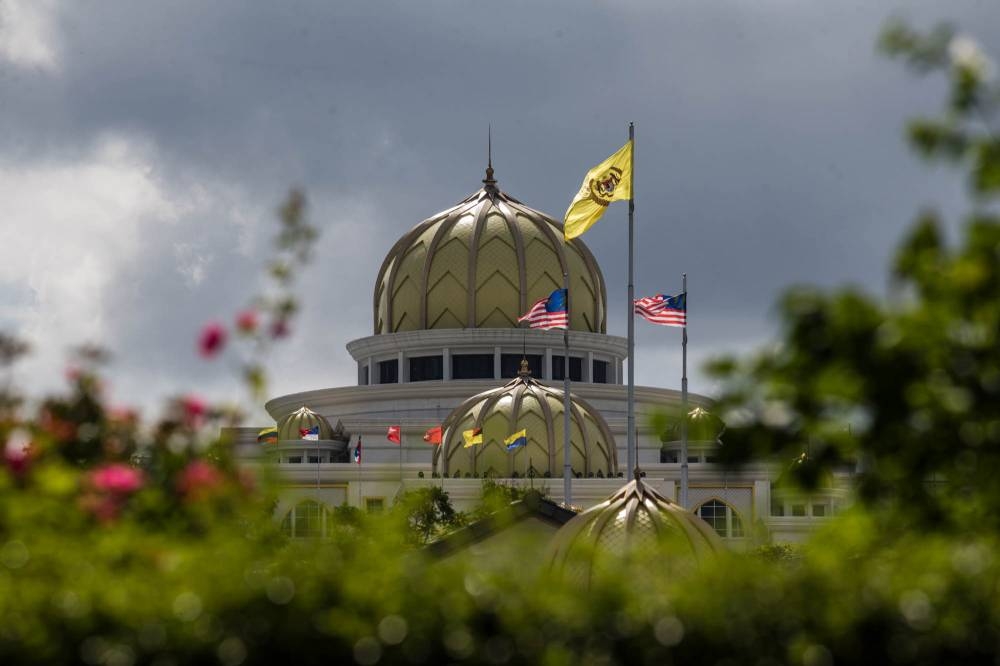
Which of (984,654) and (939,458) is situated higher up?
(939,458)

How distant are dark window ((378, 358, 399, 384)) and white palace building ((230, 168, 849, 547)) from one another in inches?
2.3

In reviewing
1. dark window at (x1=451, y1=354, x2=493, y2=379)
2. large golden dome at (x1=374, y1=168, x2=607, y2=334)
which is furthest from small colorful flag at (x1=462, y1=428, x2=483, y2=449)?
large golden dome at (x1=374, y1=168, x2=607, y2=334)

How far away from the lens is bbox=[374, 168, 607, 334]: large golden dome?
77250 mm

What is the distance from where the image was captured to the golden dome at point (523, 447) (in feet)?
209

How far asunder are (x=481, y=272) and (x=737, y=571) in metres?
68.0

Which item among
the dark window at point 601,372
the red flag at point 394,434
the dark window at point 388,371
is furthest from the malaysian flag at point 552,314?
the dark window at point 388,371

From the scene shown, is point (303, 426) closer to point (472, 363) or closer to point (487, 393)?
point (472, 363)

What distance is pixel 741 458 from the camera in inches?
403

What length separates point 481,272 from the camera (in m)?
77.2

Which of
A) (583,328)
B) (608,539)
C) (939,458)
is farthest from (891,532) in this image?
(583,328)

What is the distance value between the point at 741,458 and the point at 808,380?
68cm

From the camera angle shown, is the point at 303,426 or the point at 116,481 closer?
the point at 116,481

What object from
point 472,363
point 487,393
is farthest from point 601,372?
point 487,393

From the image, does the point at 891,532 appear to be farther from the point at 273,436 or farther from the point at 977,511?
the point at 273,436
